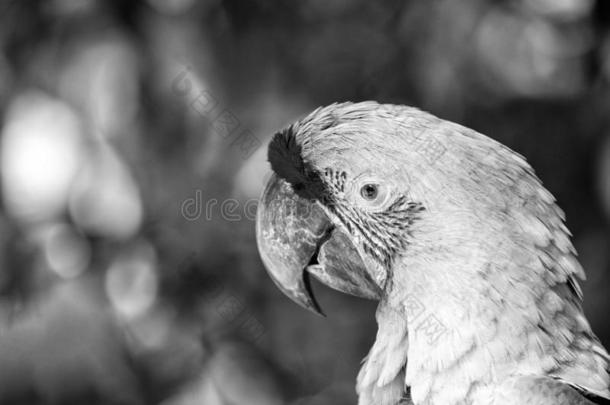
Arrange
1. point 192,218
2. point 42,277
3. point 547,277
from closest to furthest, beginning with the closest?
point 547,277, point 42,277, point 192,218

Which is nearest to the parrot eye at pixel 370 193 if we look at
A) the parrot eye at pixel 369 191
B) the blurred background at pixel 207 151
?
the parrot eye at pixel 369 191

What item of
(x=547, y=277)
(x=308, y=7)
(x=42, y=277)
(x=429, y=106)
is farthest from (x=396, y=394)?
(x=308, y=7)

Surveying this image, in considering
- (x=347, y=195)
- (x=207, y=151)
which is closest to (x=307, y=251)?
(x=347, y=195)

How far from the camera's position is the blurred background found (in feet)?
6.73

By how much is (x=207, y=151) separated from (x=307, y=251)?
3.04 ft

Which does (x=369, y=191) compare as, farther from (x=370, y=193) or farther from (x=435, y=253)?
(x=435, y=253)

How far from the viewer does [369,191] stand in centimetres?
127

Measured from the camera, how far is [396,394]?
4.01ft

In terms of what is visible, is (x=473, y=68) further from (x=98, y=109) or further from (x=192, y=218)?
(x=98, y=109)

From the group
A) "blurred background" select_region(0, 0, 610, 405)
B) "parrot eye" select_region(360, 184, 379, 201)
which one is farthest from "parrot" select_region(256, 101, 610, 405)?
"blurred background" select_region(0, 0, 610, 405)

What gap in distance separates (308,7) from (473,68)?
564 mm

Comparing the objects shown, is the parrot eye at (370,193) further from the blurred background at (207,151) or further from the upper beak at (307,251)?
the blurred background at (207,151)

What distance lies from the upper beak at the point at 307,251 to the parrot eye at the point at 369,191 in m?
0.09

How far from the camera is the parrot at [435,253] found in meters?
1.09
